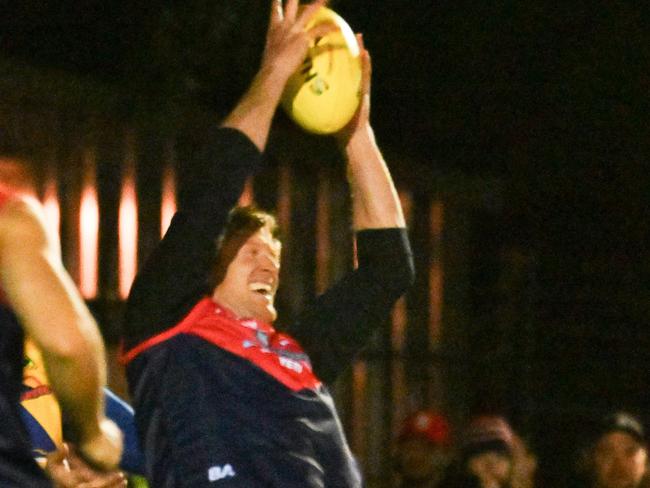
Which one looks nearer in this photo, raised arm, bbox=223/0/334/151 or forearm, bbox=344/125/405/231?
raised arm, bbox=223/0/334/151

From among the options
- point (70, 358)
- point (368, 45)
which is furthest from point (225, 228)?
point (368, 45)

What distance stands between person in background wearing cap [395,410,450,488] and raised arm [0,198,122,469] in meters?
4.31

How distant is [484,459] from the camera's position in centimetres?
715

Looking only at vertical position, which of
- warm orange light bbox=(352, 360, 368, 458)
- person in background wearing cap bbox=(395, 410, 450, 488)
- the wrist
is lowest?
warm orange light bbox=(352, 360, 368, 458)

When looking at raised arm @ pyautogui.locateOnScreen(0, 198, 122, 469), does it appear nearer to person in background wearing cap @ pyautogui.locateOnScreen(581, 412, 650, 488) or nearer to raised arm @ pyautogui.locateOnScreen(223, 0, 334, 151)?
raised arm @ pyautogui.locateOnScreen(223, 0, 334, 151)

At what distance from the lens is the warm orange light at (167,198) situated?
9.77 meters

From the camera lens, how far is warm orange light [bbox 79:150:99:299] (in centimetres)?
917

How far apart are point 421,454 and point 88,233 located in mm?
2540

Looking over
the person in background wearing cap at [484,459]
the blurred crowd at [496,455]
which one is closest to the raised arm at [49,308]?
the person in background wearing cap at [484,459]

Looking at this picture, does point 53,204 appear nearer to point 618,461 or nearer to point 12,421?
point 618,461

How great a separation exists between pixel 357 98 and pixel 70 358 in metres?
1.77

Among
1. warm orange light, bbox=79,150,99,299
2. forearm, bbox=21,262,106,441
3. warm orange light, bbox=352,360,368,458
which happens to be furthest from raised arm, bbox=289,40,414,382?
warm orange light, bbox=352,360,368,458

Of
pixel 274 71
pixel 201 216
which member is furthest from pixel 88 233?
pixel 201 216

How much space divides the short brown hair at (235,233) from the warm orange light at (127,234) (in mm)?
4749
